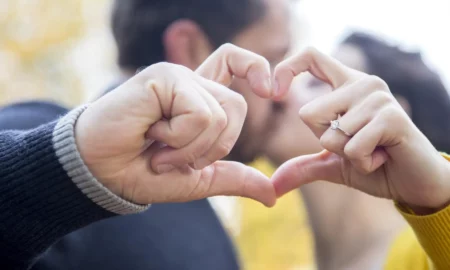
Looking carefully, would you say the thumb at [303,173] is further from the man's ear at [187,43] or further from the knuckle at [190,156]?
the man's ear at [187,43]

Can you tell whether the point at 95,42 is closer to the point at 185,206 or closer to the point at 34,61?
the point at 34,61

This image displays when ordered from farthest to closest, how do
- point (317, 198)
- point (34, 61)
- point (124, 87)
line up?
point (34, 61) < point (317, 198) < point (124, 87)

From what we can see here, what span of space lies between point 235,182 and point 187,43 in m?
0.97

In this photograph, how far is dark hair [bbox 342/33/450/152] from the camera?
1.86 metres

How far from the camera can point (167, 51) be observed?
67.4 inches

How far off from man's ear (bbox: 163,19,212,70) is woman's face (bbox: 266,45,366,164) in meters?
0.36

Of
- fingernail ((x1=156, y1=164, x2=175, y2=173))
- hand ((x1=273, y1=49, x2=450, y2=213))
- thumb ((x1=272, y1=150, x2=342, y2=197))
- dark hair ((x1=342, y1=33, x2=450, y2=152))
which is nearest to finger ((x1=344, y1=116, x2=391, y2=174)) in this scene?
hand ((x1=273, y1=49, x2=450, y2=213))

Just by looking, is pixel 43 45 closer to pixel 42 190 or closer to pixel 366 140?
pixel 42 190

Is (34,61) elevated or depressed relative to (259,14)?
depressed

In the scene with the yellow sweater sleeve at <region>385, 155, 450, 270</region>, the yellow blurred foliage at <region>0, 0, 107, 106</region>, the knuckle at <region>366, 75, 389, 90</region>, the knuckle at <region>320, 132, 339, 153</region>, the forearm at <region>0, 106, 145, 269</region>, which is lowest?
the yellow blurred foliage at <region>0, 0, 107, 106</region>

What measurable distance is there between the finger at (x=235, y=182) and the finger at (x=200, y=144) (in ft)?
0.28

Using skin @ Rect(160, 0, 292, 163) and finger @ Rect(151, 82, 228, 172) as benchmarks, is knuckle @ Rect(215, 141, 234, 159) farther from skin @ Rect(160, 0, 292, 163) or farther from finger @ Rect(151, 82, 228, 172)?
skin @ Rect(160, 0, 292, 163)

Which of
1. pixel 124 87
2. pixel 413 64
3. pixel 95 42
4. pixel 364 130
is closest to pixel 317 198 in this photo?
pixel 413 64

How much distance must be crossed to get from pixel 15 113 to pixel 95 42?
327 cm
